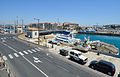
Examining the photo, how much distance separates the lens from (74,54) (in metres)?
22.8

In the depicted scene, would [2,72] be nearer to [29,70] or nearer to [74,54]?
[29,70]

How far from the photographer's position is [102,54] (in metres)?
27.8

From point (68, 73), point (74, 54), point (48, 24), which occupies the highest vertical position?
point (48, 24)

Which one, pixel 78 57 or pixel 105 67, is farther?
pixel 78 57

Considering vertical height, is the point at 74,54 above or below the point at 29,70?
above

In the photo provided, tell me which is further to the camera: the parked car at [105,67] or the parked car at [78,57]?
the parked car at [78,57]

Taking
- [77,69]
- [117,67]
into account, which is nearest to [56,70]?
[77,69]

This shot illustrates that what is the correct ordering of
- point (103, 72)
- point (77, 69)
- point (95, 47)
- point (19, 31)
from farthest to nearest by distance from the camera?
point (19, 31), point (95, 47), point (77, 69), point (103, 72)

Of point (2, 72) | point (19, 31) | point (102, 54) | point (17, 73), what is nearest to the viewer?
point (2, 72)

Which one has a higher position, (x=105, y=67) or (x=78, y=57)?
(x=78, y=57)

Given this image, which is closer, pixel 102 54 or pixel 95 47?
pixel 102 54

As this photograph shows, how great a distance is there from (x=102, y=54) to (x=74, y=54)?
11190 millimetres

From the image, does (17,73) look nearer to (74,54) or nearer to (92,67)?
(74,54)

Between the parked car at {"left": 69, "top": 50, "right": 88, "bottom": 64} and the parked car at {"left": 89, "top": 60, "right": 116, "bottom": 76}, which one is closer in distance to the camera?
the parked car at {"left": 89, "top": 60, "right": 116, "bottom": 76}
